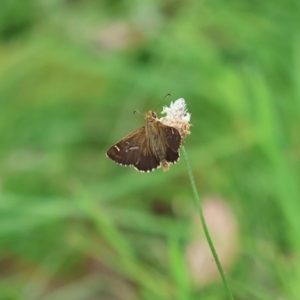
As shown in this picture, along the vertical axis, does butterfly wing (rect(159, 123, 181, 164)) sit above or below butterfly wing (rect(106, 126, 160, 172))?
below

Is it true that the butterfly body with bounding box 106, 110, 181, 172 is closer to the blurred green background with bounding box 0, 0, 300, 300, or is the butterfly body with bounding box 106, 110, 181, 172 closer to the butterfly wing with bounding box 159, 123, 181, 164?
the butterfly wing with bounding box 159, 123, 181, 164

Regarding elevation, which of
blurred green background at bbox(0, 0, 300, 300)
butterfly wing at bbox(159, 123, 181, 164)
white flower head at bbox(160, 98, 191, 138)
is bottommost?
butterfly wing at bbox(159, 123, 181, 164)

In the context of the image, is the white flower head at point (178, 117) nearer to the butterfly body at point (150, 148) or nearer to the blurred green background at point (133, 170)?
the butterfly body at point (150, 148)

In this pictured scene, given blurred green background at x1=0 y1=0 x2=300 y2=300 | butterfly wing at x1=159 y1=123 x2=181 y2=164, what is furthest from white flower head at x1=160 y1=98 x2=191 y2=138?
blurred green background at x1=0 y1=0 x2=300 y2=300

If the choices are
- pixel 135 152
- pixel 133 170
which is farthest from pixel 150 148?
pixel 133 170

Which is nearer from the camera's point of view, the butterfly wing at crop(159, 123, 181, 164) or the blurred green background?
the butterfly wing at crop(159, 123, 181, 164)

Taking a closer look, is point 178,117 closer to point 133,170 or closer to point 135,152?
point 135,152

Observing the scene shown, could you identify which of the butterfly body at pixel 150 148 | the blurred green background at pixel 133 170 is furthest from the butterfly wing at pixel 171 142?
the blurred green background at pixel 133 170
